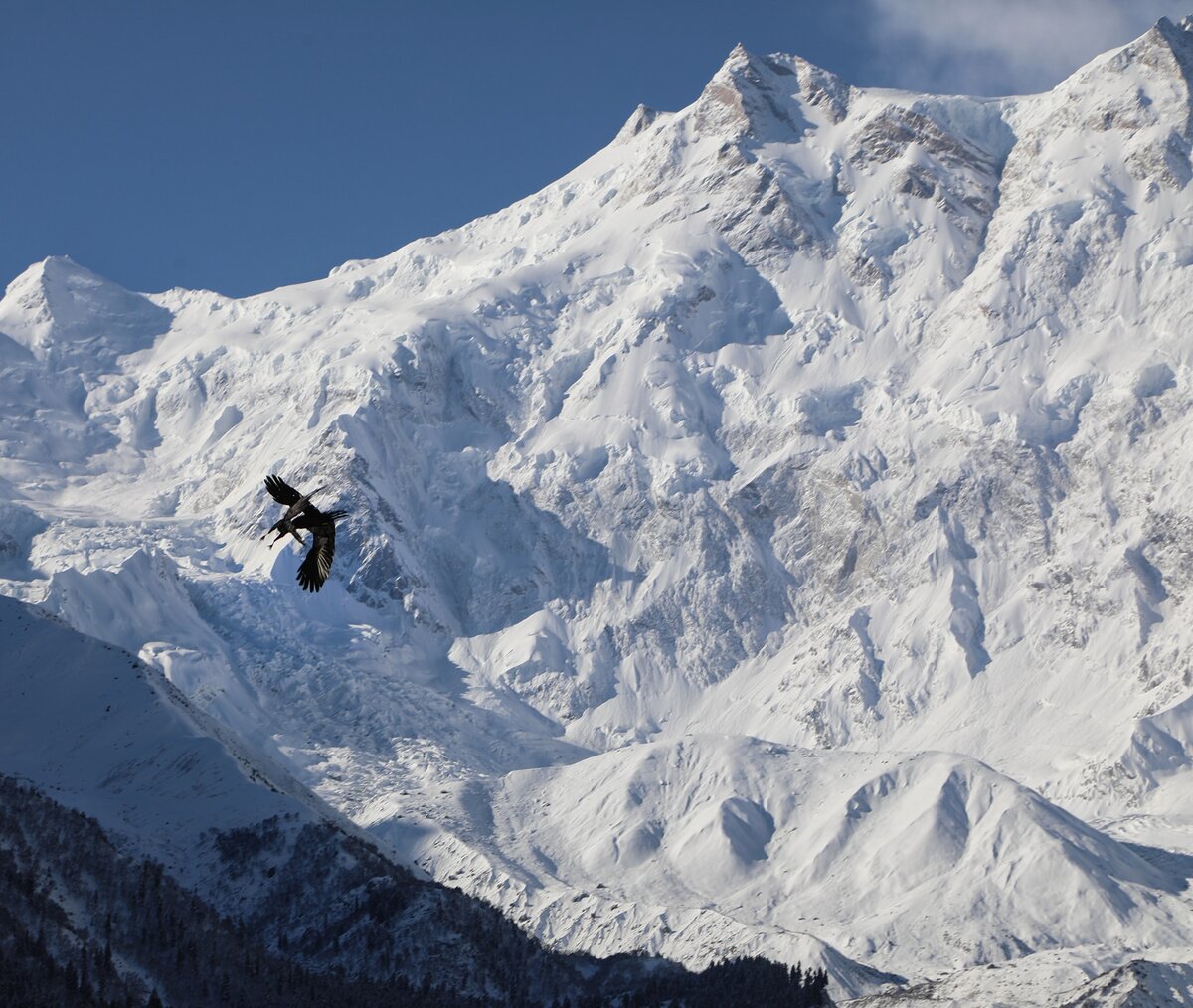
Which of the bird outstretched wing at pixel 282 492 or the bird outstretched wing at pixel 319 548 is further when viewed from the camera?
the bird outstretched wing at pixel 282 492

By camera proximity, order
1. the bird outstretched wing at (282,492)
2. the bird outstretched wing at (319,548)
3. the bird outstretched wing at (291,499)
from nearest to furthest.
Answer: the bird outstretched wing at (319,548), the bird outstretched wing at (291,499), the bird outstretched wing at (282,492)

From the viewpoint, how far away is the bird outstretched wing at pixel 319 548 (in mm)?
107312

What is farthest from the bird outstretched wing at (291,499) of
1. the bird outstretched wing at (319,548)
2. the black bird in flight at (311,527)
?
the bird outstretched wing at (319,548)

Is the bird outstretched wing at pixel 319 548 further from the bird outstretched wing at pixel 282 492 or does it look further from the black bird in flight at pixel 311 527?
the bird outstretched wing at pixel 282 492

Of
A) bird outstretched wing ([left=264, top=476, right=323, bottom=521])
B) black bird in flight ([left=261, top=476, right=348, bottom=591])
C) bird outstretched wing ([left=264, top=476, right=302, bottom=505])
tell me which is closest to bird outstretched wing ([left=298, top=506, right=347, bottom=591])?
black bird in flight ([left=261, top=476, right=348, bottom=591])

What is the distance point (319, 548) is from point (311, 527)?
1603mm

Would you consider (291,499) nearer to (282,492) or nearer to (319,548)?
(282,492)

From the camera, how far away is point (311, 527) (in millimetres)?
109000

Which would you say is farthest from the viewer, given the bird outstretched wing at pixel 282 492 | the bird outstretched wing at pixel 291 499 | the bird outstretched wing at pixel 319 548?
the bird outstretched wing at pixel 282 492

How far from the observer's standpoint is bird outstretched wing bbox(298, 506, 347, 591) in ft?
352

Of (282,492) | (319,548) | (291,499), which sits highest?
(282,492)

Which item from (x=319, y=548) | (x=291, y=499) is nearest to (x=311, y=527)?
(x=291, y=499)

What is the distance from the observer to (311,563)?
10781 cm

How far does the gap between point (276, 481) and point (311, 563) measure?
4.31 metres
